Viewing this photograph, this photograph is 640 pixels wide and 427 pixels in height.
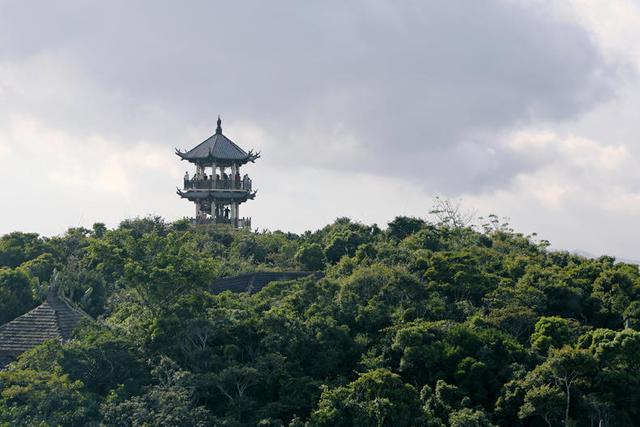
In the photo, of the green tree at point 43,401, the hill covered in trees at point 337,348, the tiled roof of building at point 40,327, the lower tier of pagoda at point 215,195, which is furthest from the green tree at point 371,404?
the lower tier of pagoda at point 215,195

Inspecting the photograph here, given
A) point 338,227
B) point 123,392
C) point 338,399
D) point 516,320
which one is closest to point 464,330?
point 516,320

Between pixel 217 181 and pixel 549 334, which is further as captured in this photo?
pixel 217 181

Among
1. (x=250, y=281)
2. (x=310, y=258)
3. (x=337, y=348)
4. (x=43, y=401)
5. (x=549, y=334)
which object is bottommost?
(x=43, y=401)

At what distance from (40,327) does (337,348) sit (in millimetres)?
8321

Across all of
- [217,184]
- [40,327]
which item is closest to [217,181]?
[217,184]

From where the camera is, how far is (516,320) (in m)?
32.7

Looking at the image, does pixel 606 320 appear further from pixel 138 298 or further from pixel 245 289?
pixel 138 298

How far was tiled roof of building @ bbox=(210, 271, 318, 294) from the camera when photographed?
125 feet

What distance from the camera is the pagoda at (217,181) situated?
2080 inches

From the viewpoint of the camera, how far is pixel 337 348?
30484mm

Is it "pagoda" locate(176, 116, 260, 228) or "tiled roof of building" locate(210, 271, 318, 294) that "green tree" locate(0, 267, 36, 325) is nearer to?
"tiled roof of building" locate(210, 271, 318, 294)

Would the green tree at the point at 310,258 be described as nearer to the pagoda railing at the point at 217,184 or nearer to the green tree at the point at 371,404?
the pagoda railing at the point at 217,184

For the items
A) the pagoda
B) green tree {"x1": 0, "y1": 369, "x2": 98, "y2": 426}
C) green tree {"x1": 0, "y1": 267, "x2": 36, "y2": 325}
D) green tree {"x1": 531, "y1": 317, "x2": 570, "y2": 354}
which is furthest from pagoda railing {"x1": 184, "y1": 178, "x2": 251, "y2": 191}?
green tree {"x1": 0, "y1": 369, "x2": 98, "y2": 426}

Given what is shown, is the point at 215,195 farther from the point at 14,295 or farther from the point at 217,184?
the point at 14,295
